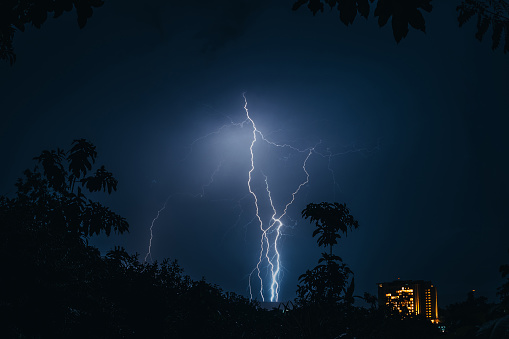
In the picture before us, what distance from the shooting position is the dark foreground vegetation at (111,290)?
5402 millimetres

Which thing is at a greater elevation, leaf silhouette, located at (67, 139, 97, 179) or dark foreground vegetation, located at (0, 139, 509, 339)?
leaf silhouette, located at (67, 139, 97, 179)

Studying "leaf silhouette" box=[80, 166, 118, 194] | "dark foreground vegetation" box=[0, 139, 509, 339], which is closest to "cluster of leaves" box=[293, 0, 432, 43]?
"dark foreground vegetation" box=[0, 139, 509, 339]

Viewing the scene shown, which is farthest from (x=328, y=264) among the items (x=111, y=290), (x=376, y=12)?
(x=376, y=12)

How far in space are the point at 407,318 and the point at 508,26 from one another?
29.5ft

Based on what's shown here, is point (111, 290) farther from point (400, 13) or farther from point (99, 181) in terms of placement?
point (400, 13)

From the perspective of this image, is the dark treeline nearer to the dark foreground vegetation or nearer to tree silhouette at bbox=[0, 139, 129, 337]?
the dark foreground vegetation

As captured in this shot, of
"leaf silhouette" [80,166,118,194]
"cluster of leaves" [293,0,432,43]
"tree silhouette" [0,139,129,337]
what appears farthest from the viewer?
"leaf silhouette" [80,166,118,194]

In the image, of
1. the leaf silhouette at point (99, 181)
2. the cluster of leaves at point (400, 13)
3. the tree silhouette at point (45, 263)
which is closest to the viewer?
the cluster of leaves at point (400, 13)

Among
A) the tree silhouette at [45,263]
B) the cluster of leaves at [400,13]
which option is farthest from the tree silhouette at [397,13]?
the tree silhouette at [45,263]

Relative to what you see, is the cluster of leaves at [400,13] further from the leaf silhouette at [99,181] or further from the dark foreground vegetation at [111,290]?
the leaf silhouette at [99,181]

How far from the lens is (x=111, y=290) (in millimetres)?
9477

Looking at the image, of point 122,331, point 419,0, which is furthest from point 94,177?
point 419,0

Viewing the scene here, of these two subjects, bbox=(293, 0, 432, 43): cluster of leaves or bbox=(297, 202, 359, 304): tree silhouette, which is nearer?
bbox=(293, 0, 432, 43): cluster of leaves

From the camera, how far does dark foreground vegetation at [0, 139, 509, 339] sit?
5.40 m
